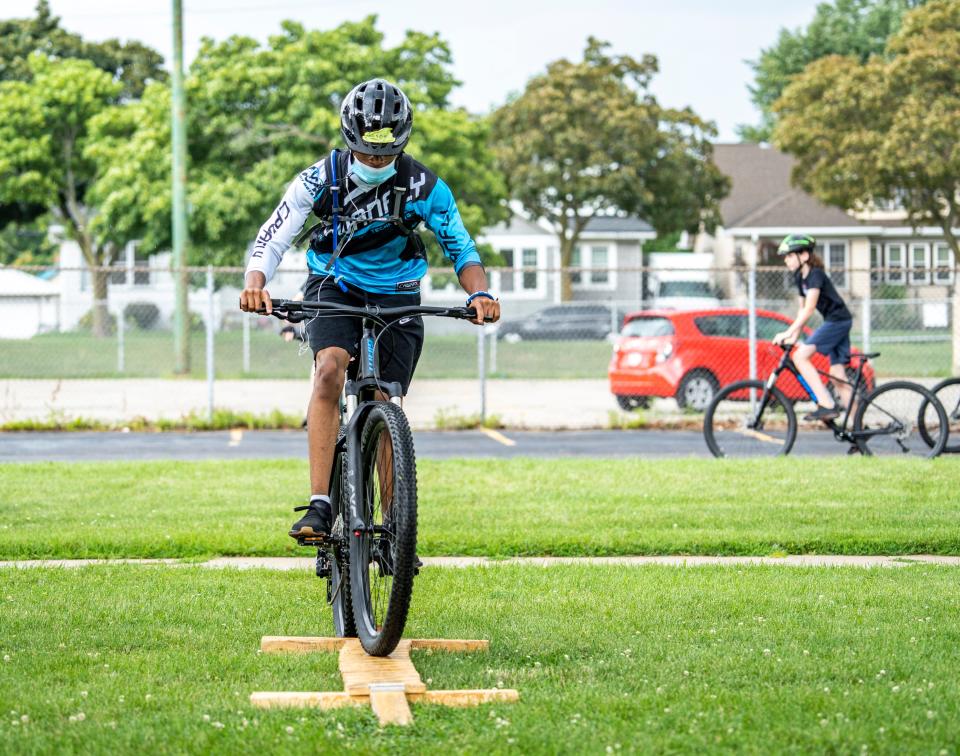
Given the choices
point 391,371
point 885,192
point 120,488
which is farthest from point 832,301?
point 885,192

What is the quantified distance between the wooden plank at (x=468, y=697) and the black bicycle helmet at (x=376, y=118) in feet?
6.36

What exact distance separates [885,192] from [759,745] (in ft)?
118

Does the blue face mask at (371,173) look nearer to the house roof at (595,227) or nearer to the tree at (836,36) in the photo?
the house roof at (595,227)

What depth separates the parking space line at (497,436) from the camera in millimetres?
15330

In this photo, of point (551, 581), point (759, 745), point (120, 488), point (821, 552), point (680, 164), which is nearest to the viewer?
point (759, 745)

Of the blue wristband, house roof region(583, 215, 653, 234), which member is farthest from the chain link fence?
house roof region(583, 215, 653, 234)

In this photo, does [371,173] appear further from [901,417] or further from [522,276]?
[522,276]

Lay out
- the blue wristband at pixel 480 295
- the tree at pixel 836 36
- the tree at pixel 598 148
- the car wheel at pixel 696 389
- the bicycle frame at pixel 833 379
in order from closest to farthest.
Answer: the blue wristband at pixel 480 295 → the bicycle frame at pixel 833 379 → the car wheel at pixel 696 389 → the tree at pixel 598 148 → the tree at pixel 836 36

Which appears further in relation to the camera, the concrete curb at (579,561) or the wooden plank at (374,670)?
the concrete curb at (579,561)

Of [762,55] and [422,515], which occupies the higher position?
[762,55]

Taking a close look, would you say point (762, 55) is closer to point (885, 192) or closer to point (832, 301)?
point (885, 192)

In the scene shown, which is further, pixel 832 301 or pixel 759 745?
pixel 832 301

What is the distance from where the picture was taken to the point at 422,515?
875 cm

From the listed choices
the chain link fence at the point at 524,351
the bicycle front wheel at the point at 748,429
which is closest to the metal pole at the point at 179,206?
the chain link fence at the point at 524,351
